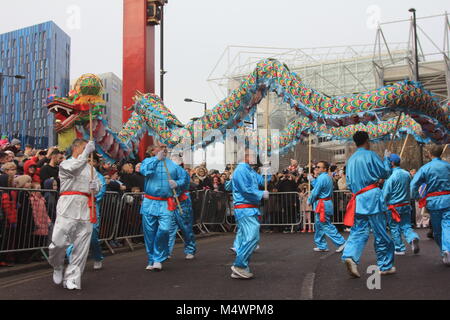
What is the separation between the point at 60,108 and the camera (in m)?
8.88

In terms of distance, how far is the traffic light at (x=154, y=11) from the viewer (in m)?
17.3

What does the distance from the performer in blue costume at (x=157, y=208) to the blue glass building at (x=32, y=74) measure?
73781 millimetres

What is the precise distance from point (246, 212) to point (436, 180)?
3023 mm

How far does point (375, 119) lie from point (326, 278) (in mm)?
3521

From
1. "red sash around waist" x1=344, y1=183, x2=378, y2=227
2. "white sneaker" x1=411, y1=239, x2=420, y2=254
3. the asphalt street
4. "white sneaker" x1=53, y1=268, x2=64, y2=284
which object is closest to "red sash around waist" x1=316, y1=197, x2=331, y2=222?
the asphalt street

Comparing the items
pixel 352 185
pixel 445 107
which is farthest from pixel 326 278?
pixel 445 107

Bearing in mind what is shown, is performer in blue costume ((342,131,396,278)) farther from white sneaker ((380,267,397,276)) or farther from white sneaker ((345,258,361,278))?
white sneaker ((345,258,361,278))

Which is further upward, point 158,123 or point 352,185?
point 158,123

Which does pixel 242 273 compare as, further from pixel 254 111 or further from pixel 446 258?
pixel 254 111

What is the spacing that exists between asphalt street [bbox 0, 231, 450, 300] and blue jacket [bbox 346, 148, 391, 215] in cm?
87

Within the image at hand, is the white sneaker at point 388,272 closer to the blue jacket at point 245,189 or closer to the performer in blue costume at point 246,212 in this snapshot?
the performer in blue costume at point 246,212

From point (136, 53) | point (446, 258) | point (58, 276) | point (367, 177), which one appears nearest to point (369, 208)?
point (367, 177)
